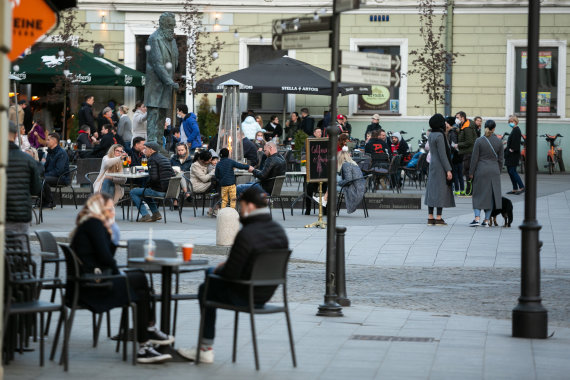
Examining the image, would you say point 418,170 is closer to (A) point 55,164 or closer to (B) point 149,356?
(A) point 55,164

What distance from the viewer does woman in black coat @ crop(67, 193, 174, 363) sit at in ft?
30.1

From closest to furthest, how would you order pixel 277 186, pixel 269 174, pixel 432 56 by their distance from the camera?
pixel 269 174
pixel 277 186
pixel 432 56

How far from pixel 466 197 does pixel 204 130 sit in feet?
35.3

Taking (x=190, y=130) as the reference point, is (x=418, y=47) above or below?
above

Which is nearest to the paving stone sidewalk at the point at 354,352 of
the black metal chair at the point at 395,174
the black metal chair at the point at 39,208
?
the black metal chair at the point at 39,208

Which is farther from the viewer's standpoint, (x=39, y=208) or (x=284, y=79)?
(x=284, y=79)

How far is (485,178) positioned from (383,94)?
1753cm

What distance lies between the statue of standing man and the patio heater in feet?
5.37

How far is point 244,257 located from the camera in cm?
889

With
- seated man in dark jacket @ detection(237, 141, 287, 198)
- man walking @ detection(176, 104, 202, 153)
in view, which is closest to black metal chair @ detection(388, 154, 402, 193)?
man walking @ detection(176, 104, 202, 153)

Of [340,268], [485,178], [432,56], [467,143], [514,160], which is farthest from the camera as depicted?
[432,56]

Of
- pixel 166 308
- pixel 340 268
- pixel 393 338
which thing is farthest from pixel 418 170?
pixel 166 308

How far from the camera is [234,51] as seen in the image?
38.0 meters

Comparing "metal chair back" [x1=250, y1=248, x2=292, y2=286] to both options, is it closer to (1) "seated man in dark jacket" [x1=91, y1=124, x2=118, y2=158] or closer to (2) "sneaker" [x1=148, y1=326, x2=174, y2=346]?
(2) "sneaker" [x1=148, y1=326, x2=174, y2=346]
